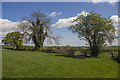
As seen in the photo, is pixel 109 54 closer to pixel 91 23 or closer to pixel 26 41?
pixel 91 23

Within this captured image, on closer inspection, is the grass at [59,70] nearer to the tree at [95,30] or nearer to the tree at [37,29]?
the tree at [95,30]

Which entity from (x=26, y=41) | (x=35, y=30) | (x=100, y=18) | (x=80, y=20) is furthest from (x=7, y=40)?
(x=100, y=18)

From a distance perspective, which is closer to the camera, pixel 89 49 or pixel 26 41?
pixel 89 49

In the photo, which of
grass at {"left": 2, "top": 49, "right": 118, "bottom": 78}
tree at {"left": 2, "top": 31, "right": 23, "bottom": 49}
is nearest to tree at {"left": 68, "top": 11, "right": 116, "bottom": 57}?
grass at {"left": 2, "top": 49, "right": 118, "bottom": 78}

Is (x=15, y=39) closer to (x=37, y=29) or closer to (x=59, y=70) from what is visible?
(x=37, y=29)

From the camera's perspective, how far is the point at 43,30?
132 feet

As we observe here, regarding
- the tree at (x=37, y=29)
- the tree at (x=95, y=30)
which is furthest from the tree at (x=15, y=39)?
the tree at (x=95, y=30)

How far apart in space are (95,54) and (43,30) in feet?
83.4

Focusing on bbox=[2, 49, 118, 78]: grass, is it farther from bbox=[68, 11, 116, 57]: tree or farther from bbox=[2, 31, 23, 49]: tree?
bbox=[2, 31, 23, 49]: tree

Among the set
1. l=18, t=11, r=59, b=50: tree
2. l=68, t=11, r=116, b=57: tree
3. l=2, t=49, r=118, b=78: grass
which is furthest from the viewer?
l=18, t=11, r=59, b=50: tree

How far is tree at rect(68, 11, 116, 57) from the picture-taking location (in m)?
18.4

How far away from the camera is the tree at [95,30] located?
18.4 metres

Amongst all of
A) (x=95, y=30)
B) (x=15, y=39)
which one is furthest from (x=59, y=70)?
(x=15, y=39)

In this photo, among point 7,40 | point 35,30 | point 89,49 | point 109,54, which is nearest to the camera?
→ point 109,54
